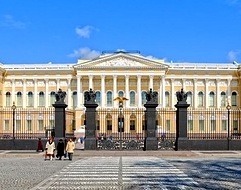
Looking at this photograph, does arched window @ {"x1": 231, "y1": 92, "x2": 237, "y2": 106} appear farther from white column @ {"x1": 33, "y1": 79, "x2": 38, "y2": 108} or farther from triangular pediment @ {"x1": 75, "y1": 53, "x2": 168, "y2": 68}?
white column @ {"x1": 33, "y1": 79, "x2": 38, "y2": 108}

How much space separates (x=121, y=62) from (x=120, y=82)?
158 inches

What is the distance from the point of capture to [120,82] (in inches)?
3509

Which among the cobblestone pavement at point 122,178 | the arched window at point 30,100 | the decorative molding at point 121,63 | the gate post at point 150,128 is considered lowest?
the cobblestone pavement at point 122,178

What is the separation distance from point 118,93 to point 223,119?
23.7m

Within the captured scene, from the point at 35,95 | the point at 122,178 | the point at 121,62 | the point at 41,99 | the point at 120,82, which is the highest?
the point at 121,62

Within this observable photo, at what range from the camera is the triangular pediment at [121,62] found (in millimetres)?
86062

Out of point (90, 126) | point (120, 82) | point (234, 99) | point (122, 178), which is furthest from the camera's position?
point (234, 99)

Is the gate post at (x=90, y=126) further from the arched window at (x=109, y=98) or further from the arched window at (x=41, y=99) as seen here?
the arched window at (x=41, y=99)

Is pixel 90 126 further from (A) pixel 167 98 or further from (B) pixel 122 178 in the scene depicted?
(A) pixel 167 98

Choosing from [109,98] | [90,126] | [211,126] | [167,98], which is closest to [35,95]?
[109,98]

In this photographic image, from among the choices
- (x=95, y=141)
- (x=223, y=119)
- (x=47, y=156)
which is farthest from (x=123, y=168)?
(x=223, y=119)

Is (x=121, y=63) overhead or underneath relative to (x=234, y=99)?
overhead

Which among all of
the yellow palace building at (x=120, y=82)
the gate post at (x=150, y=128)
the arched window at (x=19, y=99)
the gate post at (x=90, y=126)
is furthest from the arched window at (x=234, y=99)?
the gate post at (x=90, y=126)

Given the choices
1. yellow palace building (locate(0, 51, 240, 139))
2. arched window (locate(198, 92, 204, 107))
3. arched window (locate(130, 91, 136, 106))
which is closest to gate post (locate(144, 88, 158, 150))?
yellow palace building (locate(0, 51, 240, 139))
